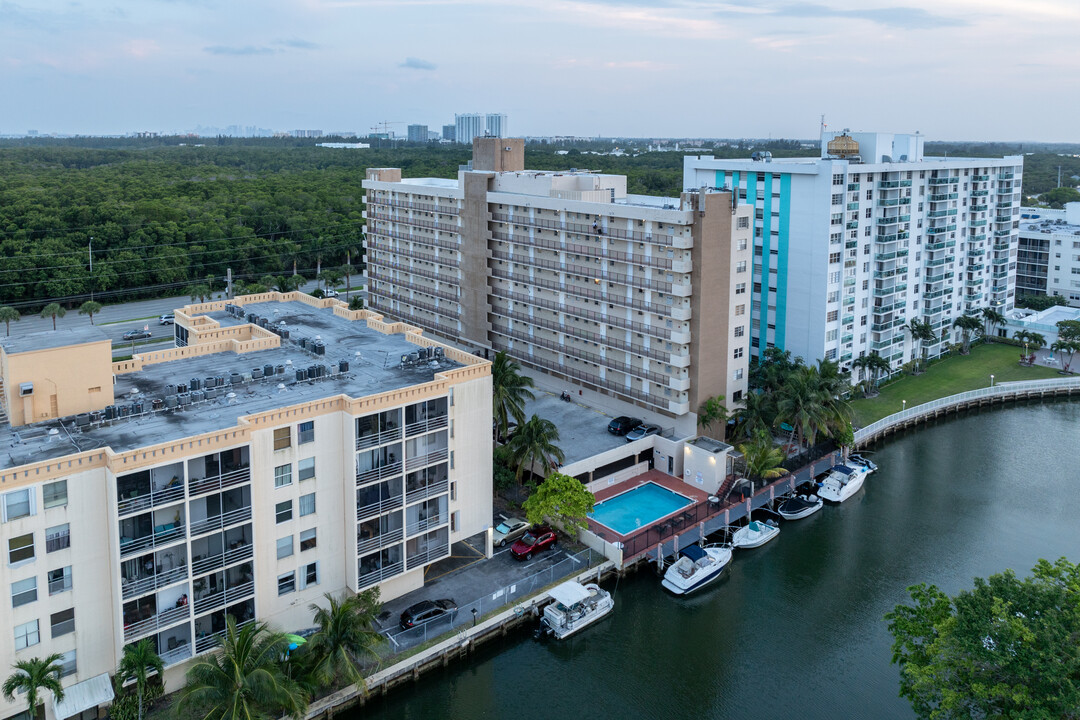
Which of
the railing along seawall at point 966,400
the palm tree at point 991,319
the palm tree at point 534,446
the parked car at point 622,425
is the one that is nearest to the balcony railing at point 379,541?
the palm tree at point 534,446

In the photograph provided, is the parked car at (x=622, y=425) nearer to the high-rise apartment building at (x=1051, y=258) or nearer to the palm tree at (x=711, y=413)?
the palm tree at (x=711, y=413)

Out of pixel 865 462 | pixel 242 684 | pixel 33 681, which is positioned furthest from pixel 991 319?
pixel 33 681

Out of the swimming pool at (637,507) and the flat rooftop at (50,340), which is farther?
the swimming pool at (637,507)

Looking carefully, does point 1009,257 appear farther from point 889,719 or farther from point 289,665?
point 289,665

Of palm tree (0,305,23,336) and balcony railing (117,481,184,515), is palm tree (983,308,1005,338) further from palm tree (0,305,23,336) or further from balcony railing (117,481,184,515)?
palm tree (0,305,23,336)

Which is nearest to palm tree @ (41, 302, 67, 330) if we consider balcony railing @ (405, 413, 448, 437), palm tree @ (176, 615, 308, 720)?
balcony railing @ (405, 413, 448, 437)

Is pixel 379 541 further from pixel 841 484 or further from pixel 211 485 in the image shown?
pixel 841 484
